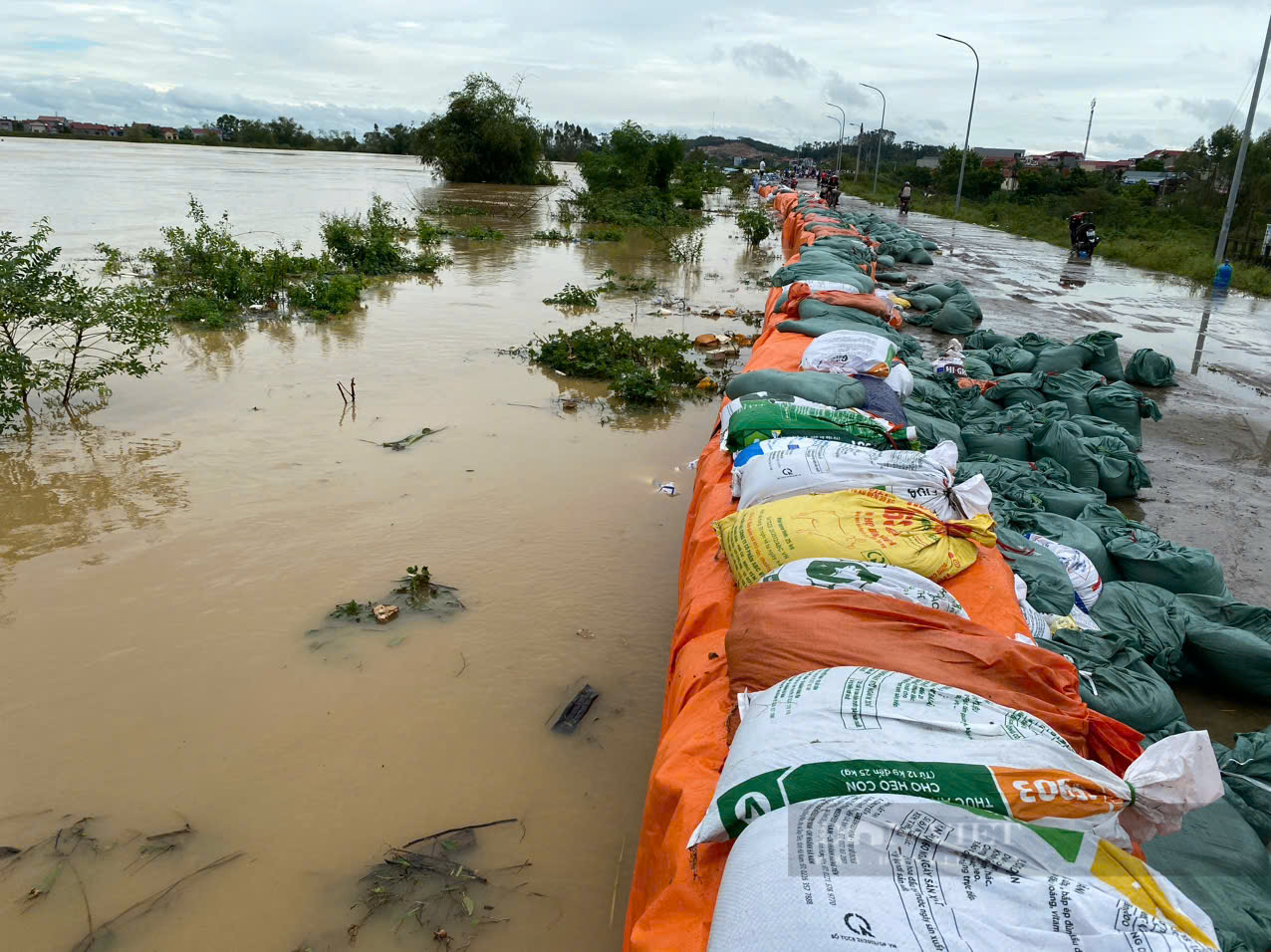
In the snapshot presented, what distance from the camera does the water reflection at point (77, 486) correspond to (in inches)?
155

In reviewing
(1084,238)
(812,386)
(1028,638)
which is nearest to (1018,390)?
(812,386)

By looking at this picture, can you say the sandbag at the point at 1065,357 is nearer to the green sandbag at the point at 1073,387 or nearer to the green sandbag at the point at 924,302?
the green sandbag at the point at 1073,387

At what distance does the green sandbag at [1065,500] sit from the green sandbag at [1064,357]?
261cm

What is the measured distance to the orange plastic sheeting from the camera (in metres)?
1.79

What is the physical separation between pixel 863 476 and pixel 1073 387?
3.37 m

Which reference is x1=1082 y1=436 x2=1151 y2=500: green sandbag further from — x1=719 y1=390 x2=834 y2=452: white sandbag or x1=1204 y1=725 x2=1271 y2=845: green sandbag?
x1=1204 y1=725 x2=1271 y2=845: green sandbag

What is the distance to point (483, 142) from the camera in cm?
3039

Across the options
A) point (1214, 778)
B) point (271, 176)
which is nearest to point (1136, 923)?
point (1214, 778)

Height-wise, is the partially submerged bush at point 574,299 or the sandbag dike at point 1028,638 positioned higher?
the partially submerged bush at point 574,299

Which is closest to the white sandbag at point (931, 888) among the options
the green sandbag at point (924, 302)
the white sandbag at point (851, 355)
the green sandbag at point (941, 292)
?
the white sandbag at point (851, 355)

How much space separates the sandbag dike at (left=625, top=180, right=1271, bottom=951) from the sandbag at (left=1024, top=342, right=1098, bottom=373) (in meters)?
1.01

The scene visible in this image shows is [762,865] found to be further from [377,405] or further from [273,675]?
[377,405]

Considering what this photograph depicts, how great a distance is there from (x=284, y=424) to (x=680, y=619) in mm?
3804

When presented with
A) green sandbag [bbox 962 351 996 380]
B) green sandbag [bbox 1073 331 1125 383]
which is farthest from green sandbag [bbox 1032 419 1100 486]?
green sandbag [bbox 1073 331 1125 383]
